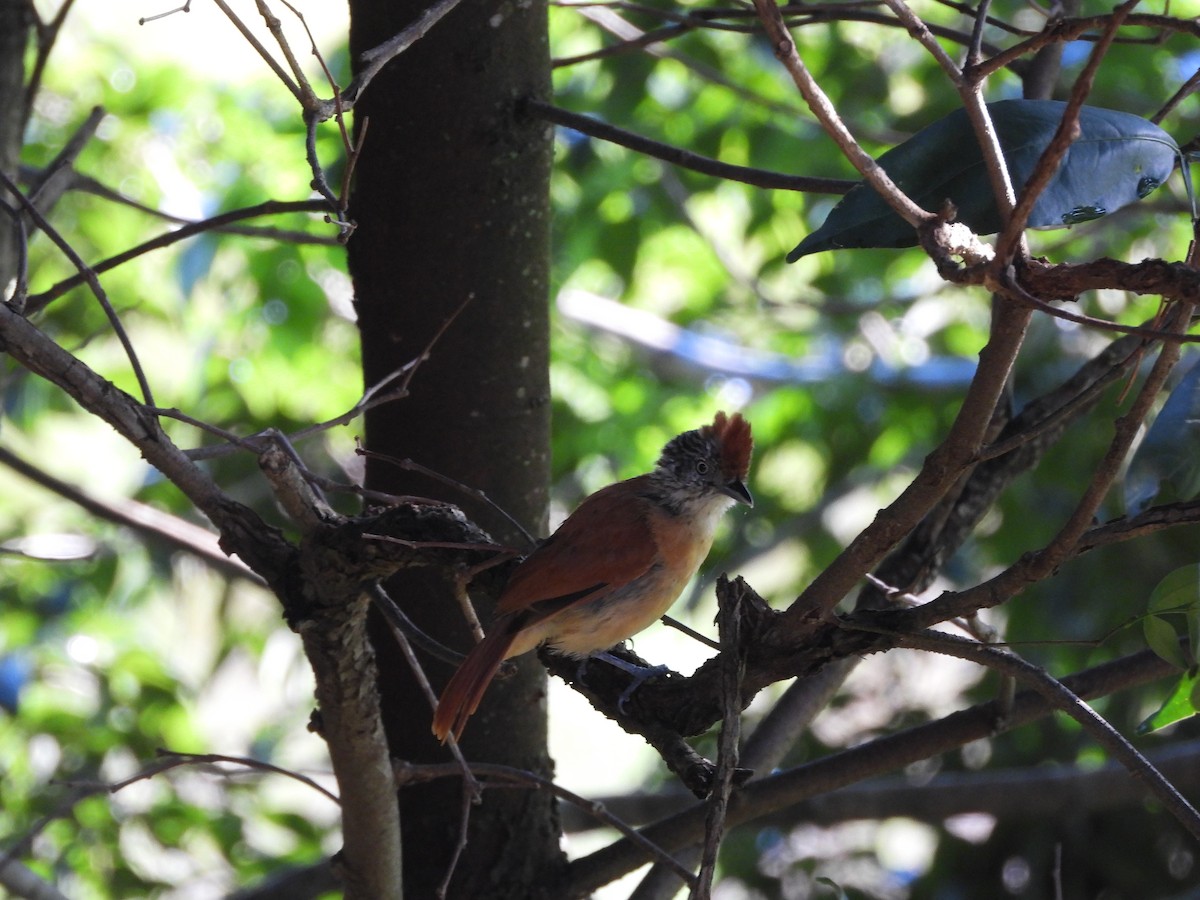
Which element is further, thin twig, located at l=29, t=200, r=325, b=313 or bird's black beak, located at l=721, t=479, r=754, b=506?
bird's black beak, located at l=721, t=479, r=754, b=506

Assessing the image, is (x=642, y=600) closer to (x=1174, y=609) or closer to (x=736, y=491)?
(x=736, y=491)

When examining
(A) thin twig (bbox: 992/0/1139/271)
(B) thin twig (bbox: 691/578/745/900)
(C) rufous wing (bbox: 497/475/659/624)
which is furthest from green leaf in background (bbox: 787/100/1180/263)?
(C) rufous wing (bbox: 497/475/659/624)

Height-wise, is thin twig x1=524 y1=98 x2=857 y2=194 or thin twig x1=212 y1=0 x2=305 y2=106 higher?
thin twig x1=524 y1=98 x2=857 y2=194

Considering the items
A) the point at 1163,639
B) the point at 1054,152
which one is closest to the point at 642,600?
the point at 1163,639

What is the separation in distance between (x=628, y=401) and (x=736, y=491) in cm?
194

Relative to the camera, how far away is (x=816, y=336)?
6.11 metres

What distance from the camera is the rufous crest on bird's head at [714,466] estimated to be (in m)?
3.52

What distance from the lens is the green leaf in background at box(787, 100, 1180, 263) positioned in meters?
1.56

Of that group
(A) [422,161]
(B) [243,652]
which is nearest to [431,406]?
(A) [422,161]

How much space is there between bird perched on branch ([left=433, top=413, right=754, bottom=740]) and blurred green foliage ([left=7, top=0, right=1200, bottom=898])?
3.58 ft

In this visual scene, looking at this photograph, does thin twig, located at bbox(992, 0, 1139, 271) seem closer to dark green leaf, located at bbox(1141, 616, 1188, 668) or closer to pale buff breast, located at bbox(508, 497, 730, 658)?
dark green leaf, located at bbox(1141, 616, 1188, 668)

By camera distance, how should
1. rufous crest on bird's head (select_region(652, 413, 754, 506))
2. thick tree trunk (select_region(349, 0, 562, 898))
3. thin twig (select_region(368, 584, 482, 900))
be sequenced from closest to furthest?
thin twig (select_region(368, 584, 482, 900)) → thick tree trunk (select_region(349, 0, 562, 898)) → rufous crest on bird's head (select_region(652, 413, 754, 506))

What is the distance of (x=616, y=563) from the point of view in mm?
3049

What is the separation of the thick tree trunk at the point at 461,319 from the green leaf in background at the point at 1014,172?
0.97 m
